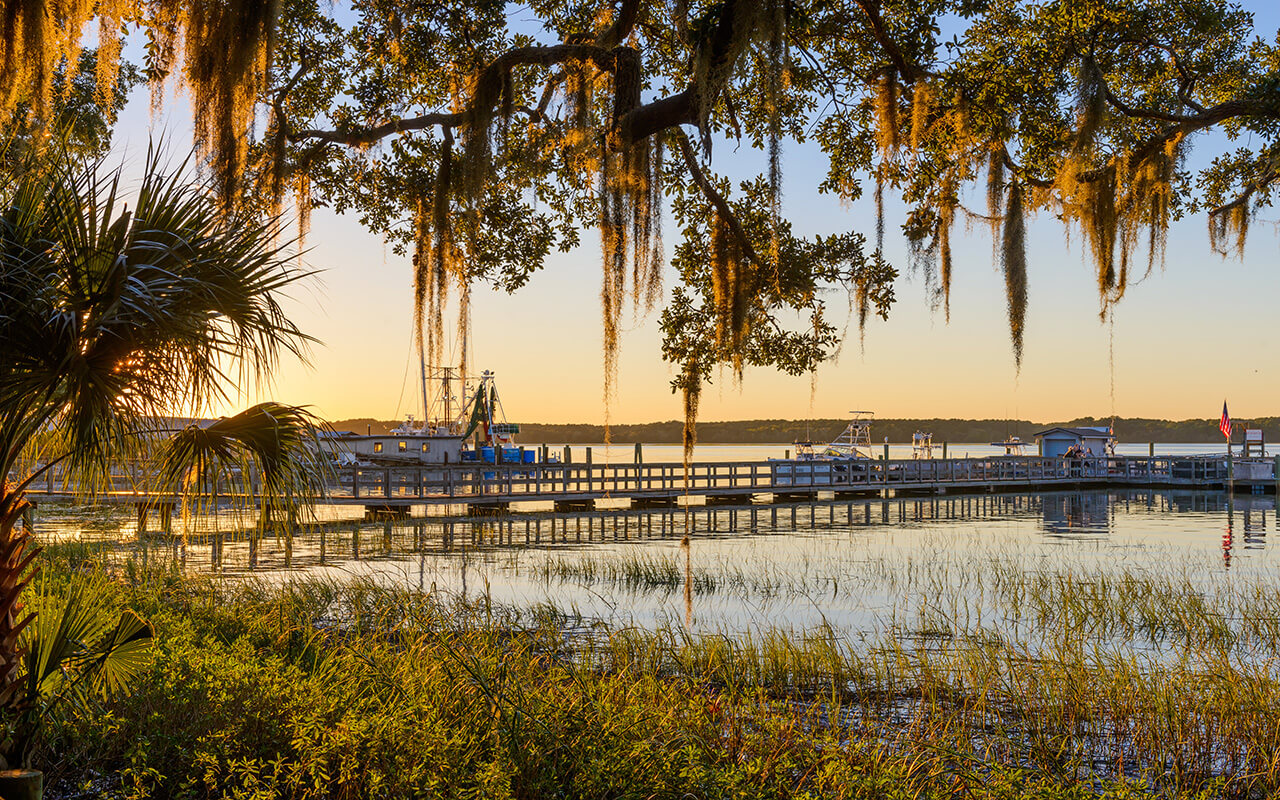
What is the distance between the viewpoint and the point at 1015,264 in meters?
7.97

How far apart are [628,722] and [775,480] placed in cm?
3496

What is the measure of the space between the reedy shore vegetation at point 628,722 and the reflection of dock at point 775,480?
19.5 m

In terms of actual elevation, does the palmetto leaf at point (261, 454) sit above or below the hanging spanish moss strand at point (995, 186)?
below

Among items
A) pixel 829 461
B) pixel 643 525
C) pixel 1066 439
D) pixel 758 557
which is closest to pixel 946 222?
pixel 758 557

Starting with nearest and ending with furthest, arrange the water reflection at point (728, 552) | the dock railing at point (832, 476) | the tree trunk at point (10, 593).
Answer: the tree trunk at point (10, 593)
the water reflection at point (728, 552)
the dock railing at point (832, 476)

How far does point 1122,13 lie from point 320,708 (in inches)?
342

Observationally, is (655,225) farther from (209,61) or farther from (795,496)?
(795,496)

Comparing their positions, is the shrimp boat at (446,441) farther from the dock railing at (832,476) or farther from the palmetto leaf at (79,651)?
the palmetto leaf at (79,651)

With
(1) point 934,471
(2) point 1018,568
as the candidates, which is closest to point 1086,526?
(2) point 1018,568

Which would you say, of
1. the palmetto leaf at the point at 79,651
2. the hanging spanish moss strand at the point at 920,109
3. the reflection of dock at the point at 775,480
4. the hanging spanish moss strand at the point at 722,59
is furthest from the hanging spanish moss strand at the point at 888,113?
the reflection of dock at the point at 775,480

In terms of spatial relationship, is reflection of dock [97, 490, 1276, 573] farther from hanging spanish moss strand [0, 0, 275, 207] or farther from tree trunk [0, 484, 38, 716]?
tree trunk [0, 484, 38, 716]

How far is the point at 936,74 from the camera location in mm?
8477

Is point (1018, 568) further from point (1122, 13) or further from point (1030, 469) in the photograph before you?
point (1030, 469)

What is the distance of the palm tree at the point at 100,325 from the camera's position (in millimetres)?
3914
